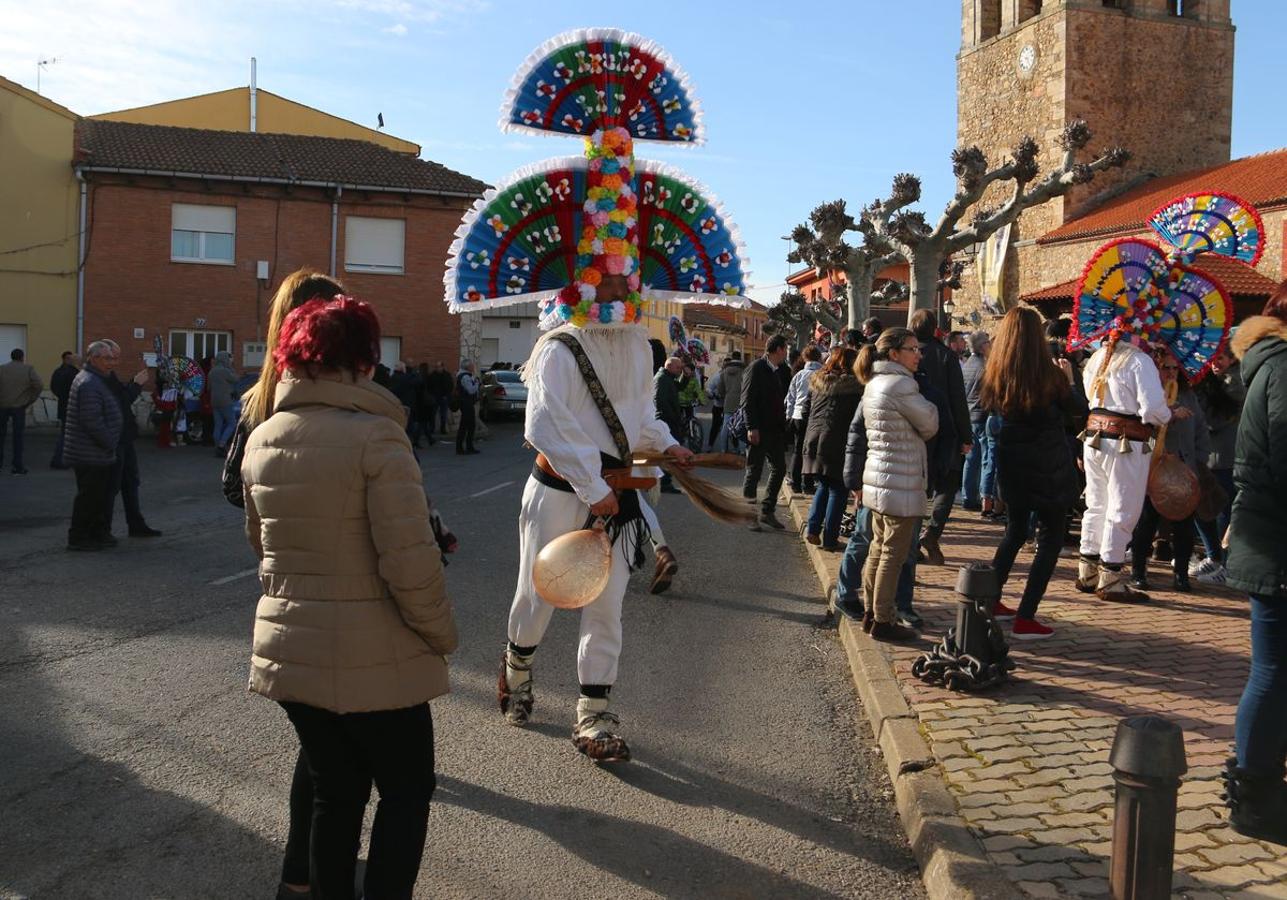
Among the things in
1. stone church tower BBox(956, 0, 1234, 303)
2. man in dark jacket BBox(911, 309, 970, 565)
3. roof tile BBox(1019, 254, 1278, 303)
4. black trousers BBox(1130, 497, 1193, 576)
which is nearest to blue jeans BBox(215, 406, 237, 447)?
man in dark jacket BBox(911, 309, 970, 565)

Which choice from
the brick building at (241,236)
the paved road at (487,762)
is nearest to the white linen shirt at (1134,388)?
the paved road at (487,762)

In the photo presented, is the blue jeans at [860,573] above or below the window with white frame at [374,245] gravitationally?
below

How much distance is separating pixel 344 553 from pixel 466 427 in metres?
18.8

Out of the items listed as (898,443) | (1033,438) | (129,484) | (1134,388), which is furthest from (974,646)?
(129,484)

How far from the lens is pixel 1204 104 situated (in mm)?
40812

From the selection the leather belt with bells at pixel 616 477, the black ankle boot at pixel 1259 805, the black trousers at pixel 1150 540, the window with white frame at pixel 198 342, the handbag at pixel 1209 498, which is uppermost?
the window with white frame at pixel 198 342

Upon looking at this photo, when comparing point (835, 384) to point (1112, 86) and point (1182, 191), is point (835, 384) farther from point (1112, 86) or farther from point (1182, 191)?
point (1112, 86)

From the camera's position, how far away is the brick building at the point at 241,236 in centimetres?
2914

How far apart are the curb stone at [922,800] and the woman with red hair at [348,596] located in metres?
1.71

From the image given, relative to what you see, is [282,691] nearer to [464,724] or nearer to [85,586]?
[464,724]

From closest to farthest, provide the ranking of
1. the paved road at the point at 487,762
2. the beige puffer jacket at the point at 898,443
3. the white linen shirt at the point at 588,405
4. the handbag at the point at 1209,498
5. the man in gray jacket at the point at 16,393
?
the paved road at the point at 487,762 < the white linen shirt at the point at 588,405 < the beige puffer jacket at the point at 898,443 < the handbag at the point at 1209,498 < the man in gray jacket at the point at 16,393

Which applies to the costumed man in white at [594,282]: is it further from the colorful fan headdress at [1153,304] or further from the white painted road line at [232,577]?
the white painted road line at [232,577]

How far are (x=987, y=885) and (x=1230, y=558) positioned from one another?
1.48m

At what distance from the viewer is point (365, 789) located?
3061 mm
